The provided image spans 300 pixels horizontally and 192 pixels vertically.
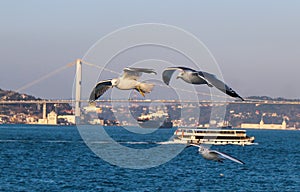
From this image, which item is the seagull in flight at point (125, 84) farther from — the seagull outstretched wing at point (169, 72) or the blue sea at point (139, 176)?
the blue sea at point (139, 176)

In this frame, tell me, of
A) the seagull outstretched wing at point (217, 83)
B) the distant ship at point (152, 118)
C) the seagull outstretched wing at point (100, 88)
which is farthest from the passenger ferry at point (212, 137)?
the seagull outstretched wing at point (217, 83)

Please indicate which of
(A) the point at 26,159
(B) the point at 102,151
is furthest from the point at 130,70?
(B) the point at 102,151

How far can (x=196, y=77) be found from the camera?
1151cm

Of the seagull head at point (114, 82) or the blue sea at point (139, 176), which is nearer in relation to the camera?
the seagull head at point (114, 82)

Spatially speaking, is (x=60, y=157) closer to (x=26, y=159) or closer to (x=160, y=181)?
(x=26, y=159)

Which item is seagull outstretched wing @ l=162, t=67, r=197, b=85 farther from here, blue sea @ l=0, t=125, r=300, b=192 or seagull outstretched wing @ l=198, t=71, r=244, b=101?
blue sea @ l=0, t=125, r=300, b=192

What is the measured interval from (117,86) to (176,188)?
32.1m

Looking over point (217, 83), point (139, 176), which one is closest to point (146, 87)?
point (217, 83)

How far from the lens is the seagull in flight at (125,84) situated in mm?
11719

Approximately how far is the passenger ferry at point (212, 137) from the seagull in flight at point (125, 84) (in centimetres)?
8004

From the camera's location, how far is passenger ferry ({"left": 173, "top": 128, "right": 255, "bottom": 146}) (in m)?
95.4

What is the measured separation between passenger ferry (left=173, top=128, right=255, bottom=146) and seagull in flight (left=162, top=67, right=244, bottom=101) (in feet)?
264

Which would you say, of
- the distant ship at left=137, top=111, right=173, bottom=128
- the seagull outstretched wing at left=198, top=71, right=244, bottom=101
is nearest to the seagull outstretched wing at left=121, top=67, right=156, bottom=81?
the seagull outstretched wing at left=198, top=71, right=244, bottom=101

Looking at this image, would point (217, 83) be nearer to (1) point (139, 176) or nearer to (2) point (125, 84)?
(2) point (125, 84)
